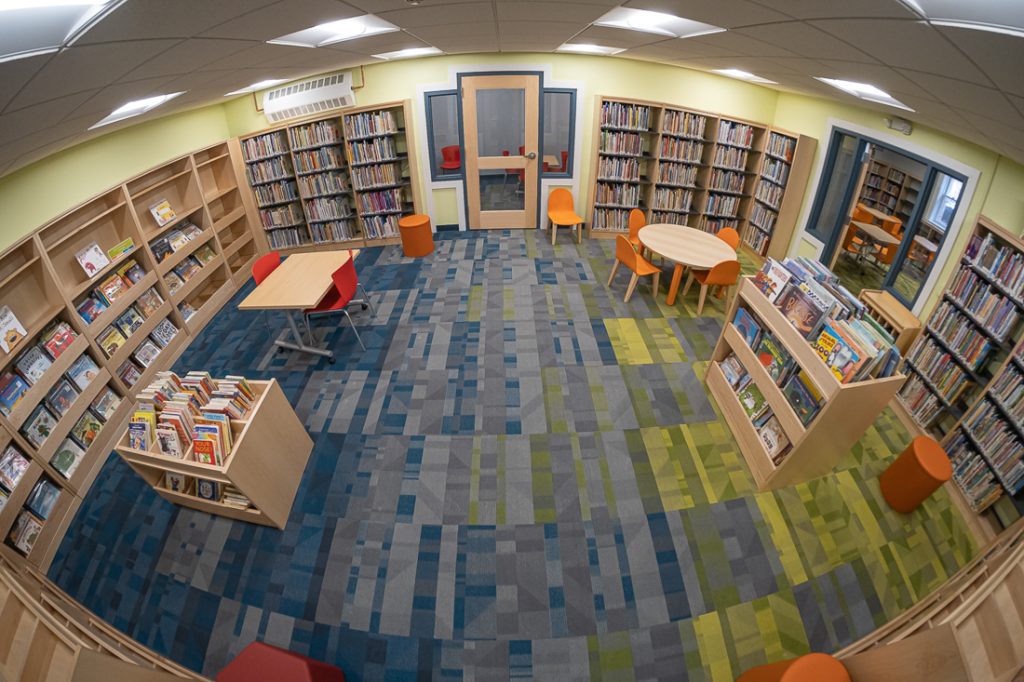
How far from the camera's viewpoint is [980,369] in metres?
3.30

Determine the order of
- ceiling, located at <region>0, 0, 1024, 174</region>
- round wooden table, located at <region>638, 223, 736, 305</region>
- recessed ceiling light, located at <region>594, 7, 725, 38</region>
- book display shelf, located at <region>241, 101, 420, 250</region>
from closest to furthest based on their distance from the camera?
ceiling, located at <region>0, 0, 1024, 174</region>
recessed ceiling light, located at <region>594, 7, 725, 38</region>
round wooden table, located at <region>638, 223, 736, 305</region>
book display shelf, located at <region>241, 101, 420, 250</region>

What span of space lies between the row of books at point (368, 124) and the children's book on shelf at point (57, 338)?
4.05 meters

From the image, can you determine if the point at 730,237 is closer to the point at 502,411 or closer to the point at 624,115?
the point at 624,115

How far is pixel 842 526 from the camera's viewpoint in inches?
122

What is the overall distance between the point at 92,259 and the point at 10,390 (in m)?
1.43

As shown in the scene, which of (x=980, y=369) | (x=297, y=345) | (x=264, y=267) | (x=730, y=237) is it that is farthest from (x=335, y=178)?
(x=980, y=369)

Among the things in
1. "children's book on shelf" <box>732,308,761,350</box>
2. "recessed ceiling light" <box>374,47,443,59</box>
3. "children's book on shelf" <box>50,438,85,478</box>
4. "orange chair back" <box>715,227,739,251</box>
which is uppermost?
"recessed ceiling light" <box>374,47,443,59</box>

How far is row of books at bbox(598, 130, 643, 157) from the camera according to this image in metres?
6.40

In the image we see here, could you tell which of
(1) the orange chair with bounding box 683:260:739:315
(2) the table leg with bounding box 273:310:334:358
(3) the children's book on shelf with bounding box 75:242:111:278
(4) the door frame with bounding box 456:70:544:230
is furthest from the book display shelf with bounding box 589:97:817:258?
(3) the children's book on shelf with bounding box 75:242:111:278

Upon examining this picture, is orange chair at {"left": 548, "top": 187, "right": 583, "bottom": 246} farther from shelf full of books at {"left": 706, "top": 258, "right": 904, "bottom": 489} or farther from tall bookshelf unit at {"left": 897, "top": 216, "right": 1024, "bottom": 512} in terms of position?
tall bookshelf unit at {"left": 897, "top": 216, "right": 1024, "bottom": 512}

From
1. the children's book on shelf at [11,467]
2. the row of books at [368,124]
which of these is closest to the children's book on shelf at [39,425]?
the children's book on shelf at [11,467]

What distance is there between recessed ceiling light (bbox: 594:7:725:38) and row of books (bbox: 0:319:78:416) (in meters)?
4.67

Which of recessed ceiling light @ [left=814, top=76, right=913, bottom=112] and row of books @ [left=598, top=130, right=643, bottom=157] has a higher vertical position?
recessed ceiling light @ [left=814, top=76, right=913, bottom=112]

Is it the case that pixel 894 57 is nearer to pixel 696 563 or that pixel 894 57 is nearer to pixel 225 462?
pixel 696 563
